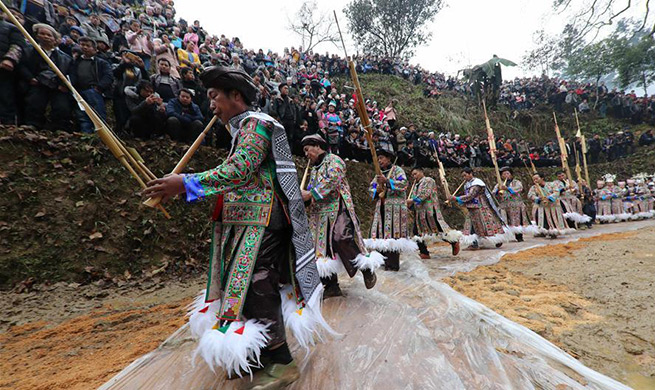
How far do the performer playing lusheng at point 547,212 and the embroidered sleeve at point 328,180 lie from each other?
751cm

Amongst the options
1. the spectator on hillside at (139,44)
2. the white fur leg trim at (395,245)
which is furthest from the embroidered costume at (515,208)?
the spectator on hillside at (139,44)

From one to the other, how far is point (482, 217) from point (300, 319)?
6106mm

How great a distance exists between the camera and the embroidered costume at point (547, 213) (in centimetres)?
817

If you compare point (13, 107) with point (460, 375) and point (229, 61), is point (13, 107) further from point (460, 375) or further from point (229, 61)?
point (460, 375)

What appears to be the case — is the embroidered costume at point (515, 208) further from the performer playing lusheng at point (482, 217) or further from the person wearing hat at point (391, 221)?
the person wearing hat at point (391, 221)

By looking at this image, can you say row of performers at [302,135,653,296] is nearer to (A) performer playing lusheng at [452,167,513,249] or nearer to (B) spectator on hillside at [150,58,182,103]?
(A) performer playing lusheng at [452,167,513,249]

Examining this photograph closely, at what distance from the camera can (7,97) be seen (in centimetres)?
426

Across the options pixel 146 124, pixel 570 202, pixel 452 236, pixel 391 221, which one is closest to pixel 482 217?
pixel 452 236

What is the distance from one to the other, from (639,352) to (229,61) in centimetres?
983

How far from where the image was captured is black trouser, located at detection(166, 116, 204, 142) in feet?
17.9

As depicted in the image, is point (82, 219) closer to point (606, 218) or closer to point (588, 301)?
point (588, 301)

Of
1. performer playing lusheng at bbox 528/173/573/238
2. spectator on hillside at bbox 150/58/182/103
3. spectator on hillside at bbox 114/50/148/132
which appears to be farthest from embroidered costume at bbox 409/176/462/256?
spectator on hillside at bbox 114/50/148/132

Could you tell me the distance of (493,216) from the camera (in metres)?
6.87

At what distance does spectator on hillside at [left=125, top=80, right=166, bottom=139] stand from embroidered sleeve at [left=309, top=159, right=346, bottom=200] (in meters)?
3.67
